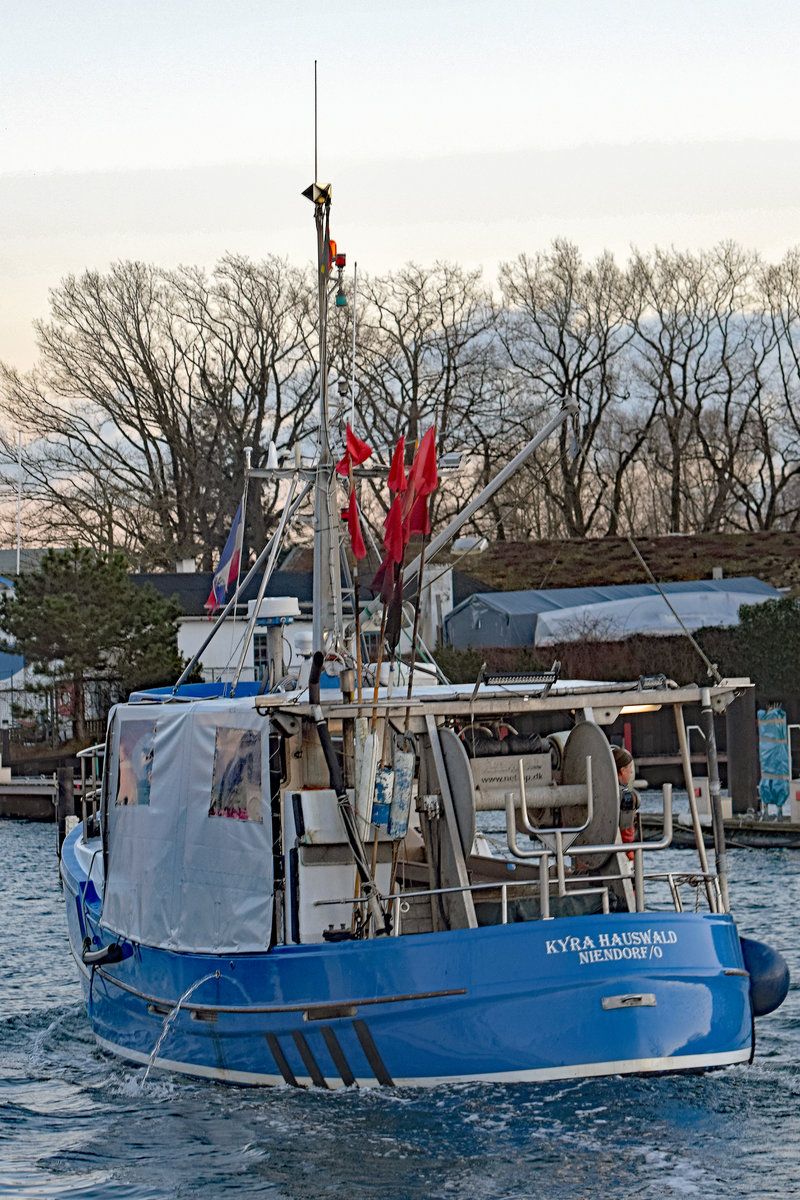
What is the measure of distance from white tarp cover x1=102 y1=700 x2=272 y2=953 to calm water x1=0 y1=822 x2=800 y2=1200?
143cm

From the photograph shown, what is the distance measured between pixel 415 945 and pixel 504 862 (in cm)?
244

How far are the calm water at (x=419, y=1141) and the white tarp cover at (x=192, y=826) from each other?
143cm

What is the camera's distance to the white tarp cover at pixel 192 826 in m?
12.5

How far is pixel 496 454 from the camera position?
202ft

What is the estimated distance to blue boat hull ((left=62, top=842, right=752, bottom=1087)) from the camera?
1091cm

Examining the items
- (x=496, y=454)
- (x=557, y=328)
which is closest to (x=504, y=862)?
(x=496, y=454)

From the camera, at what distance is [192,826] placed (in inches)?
516

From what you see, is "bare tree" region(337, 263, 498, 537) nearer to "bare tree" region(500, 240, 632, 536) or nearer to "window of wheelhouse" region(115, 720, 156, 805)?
"bare tree" region(500, 240, 632, 536)

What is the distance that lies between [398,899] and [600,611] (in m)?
41.4

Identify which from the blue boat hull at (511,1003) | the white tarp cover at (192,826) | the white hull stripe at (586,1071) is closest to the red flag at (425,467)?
the white tarp cover at (192,826)

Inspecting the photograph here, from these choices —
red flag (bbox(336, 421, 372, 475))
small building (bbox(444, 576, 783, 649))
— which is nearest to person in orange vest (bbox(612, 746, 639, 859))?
red flag (bbox(336, 421, 372, 475))

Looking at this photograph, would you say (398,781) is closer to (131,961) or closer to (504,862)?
(504,862)

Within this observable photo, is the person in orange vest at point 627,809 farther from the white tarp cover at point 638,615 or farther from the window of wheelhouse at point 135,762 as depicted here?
the white tarp cover at point 638,615

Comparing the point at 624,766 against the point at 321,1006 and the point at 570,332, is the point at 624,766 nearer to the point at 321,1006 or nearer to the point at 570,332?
the point at 321,1006
